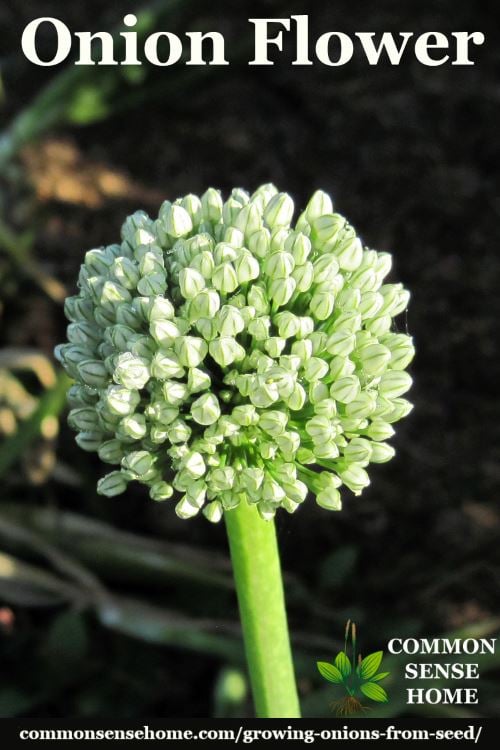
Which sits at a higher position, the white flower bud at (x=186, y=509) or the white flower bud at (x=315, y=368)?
the white flower bud at (x=315, y=368)

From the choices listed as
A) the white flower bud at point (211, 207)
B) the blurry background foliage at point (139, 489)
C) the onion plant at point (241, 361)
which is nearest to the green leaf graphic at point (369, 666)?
the blurry background foliage at point (139, 489)

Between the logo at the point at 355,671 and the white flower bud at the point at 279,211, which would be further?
the logo at the point at 355,671

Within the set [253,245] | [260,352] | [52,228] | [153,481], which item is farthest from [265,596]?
[52,228]

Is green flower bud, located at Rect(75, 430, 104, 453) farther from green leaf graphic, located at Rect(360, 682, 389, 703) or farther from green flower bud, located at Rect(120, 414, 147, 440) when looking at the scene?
green leaf graphic, located at Rect(360, 682, 389, 703)

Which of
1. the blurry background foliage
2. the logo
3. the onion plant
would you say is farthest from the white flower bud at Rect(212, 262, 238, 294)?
the blurry background foliage

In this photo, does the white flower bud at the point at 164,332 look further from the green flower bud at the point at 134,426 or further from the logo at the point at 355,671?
the logo at the point at 355,671

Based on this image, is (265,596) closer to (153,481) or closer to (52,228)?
(153,481)
